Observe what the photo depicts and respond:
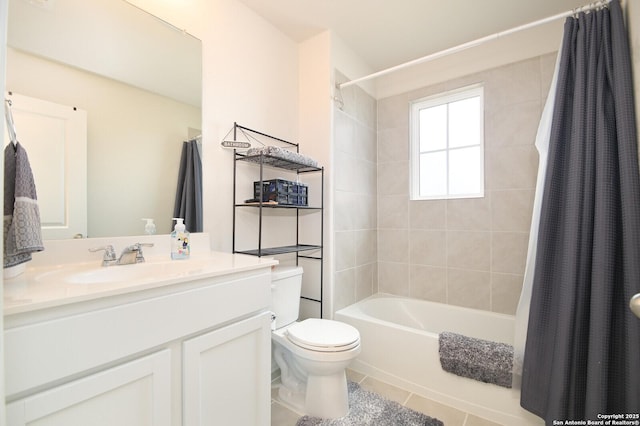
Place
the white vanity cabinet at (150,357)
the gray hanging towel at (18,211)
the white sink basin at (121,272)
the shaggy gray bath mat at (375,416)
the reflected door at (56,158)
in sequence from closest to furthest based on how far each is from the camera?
the white vanity cabinet at (150,357), the gray hanging towel at (18,211), the white sink basin at (121,272), the reflected door at (56,158), the shaggy gray bath mat at (375,416)

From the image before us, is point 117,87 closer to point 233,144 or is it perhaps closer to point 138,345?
point 233,144

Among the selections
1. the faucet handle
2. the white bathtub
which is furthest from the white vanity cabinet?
the white bathtub

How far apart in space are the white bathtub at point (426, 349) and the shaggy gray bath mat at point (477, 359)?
1.9 inches

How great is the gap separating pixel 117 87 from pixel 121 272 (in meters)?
0.86

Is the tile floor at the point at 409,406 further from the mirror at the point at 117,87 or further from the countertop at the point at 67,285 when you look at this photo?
the mirror at the point at 117,87

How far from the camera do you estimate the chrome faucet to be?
3.89 ft

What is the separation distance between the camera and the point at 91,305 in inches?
29.3

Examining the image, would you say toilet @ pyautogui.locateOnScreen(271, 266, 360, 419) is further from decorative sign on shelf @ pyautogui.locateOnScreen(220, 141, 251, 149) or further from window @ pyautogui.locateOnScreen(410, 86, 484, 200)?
window @ pyautogui.locateOnScreen(410, 86, 484, 200)

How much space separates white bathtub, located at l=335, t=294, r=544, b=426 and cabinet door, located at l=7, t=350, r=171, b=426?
1.39 m

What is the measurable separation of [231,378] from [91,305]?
0.59 meters

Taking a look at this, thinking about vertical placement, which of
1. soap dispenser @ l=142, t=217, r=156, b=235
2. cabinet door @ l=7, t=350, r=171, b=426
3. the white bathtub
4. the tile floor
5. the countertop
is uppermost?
soap dispenser @ l=142, t=217, r=156, b=235

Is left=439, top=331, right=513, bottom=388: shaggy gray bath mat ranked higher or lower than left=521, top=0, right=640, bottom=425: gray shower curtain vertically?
lower

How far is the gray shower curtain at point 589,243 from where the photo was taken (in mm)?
1159

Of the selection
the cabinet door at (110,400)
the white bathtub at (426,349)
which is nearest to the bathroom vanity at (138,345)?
the cabinet door at (110,400)
